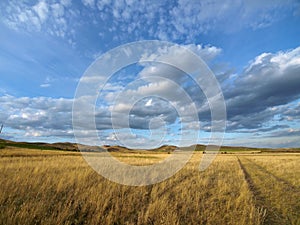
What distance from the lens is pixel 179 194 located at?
8500 mm

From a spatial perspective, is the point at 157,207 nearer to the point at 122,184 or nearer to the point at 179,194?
the point at 179,194

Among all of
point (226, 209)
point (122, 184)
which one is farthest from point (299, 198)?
point (122, 184)

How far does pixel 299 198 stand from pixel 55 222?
9.93 m

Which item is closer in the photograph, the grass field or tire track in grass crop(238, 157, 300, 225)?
the grass field

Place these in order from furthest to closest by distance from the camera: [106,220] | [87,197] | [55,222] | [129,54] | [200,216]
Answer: [129,54], [87,197], [200,216], [106,220], [55,222]

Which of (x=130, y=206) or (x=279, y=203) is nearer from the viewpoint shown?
(x=130, y=206)

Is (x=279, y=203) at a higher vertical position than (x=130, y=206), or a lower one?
lower

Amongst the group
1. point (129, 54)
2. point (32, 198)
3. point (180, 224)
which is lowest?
point (180, 224)

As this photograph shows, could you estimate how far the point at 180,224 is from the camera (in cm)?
545

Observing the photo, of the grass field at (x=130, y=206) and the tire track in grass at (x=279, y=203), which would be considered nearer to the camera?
the grass field at (x=130, y=206)

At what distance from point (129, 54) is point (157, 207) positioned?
48.6 feet

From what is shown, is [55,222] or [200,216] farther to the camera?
[200,216]

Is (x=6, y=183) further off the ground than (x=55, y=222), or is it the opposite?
(x=6, y=183)

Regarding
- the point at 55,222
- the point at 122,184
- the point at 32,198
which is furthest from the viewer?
the point at 122,184
